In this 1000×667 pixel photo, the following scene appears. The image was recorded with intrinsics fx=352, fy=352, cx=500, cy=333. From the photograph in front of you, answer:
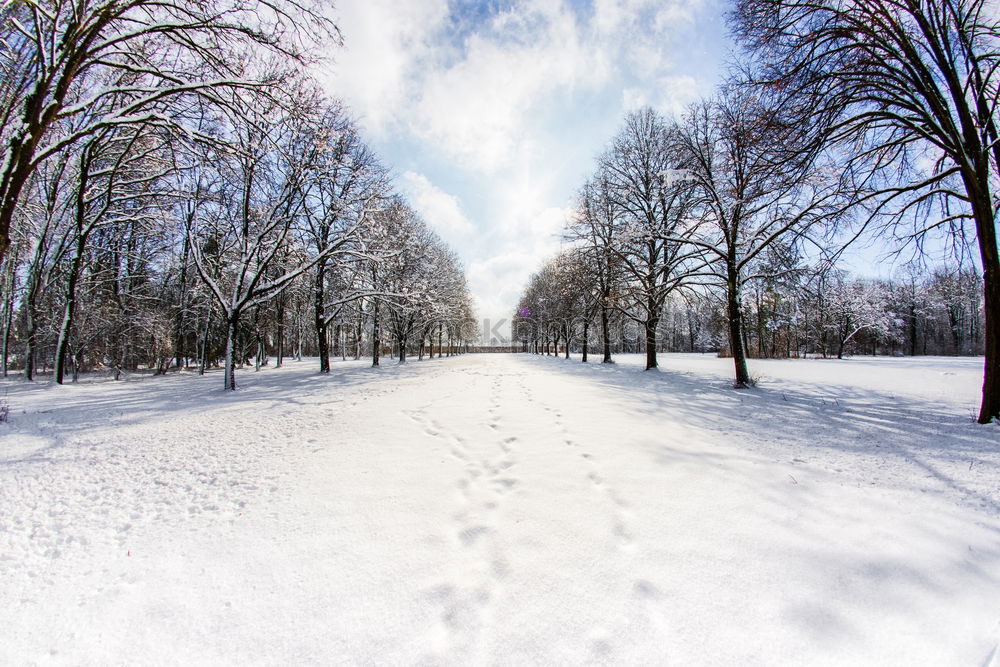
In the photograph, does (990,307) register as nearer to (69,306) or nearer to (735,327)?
(735,327)

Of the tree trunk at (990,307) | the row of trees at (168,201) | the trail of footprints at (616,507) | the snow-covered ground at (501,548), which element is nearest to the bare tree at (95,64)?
the row of trees at (168,201)

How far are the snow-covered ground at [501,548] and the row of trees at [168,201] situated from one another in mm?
4988

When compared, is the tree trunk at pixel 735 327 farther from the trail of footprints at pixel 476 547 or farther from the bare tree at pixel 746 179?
the trail of footprints at pixel 476 547

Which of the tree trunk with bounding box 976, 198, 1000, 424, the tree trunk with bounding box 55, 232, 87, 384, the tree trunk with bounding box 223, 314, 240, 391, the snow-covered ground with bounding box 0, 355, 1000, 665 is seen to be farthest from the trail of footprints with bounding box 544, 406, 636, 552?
the tree trunk with bounding box 55, 232, 87, 384

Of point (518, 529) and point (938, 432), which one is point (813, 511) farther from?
point (938, 432)

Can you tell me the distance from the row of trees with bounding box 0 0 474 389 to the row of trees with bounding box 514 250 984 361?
38.2ft

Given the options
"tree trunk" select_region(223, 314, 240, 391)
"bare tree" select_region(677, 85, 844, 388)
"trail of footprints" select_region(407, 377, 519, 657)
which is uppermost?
"bare tree" select_region(677, 85, 844, 388)

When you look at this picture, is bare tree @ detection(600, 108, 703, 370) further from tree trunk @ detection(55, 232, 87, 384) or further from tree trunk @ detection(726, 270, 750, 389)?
tree trunk @ detection(55, 232, 87, 384)

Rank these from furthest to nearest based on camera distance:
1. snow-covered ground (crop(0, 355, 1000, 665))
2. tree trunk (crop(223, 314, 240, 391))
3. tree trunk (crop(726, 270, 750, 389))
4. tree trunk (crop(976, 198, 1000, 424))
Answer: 1. tree trunk (crop(223, 314, 240, 391))
2. tree trunk (crop(726, 270, 750, 389))
3. tree trunk (crop(976, 198, 1000, 424))
4. snow-covered ground (crop(0, 355, 1000, 665))

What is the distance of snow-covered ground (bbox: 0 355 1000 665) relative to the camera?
176 centimetres

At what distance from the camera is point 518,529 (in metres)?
2.75

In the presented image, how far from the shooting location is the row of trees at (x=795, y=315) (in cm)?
1542

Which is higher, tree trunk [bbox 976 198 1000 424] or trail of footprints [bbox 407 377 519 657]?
tree trunk [bbox 976 198 1000 424]

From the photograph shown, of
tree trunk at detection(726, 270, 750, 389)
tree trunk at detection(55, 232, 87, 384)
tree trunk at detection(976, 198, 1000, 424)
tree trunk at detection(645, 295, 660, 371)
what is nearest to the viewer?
tree trunk at detection(976, 198, 1000, 424)
